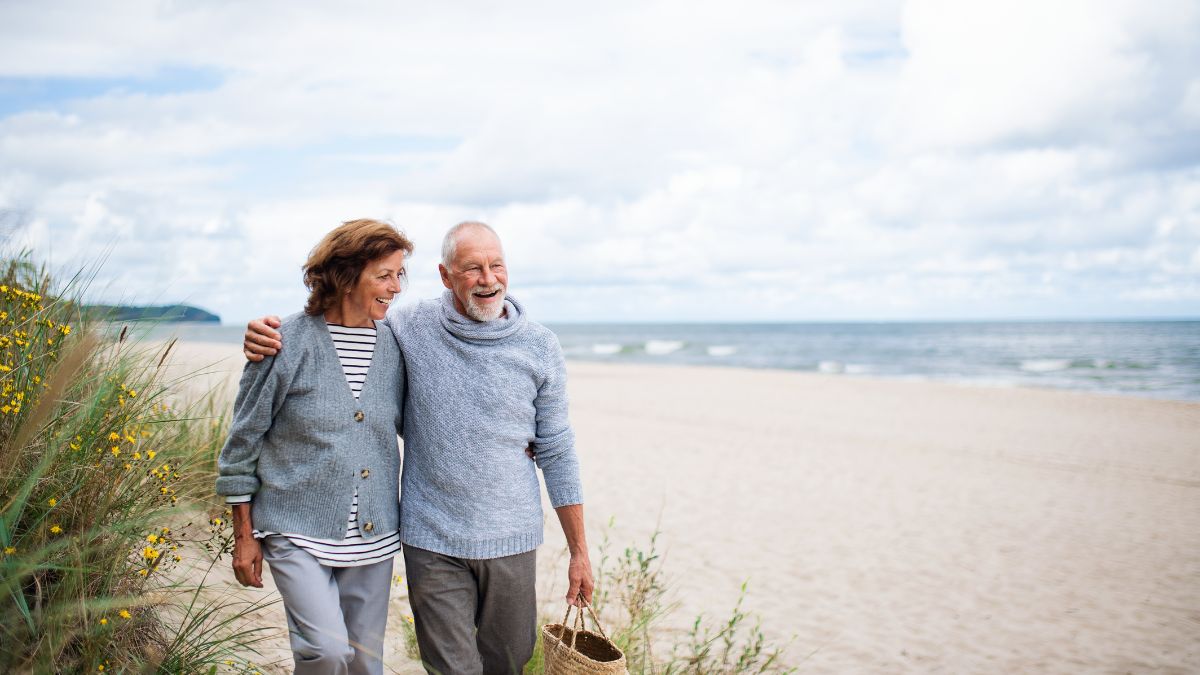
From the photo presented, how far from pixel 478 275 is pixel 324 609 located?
1.24 meters

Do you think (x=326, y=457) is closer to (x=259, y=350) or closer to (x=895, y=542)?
(x=259, y=350)

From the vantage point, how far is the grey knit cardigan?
2.68 meters

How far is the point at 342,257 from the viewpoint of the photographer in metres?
2.79

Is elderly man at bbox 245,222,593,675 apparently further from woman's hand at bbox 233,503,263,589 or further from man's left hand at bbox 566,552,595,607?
woman's hand at bbox 233,503,263,589

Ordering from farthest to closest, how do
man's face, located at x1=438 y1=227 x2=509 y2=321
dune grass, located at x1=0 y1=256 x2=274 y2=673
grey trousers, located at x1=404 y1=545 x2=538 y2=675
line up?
man's face, located at x1=438 y1=227 x2=509 y2=321 → grey trousers, located at x1=404 y1=545 x2=538 y2=675 → dune grass, located at x1=0 y1=256 x2=274 y2=673

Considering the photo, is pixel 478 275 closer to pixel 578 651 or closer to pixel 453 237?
pixel 453 237

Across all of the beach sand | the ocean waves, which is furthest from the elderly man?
the ocean waves

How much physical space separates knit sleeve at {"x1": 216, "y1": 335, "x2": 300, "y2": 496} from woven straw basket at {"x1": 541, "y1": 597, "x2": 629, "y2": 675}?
46.7 inches

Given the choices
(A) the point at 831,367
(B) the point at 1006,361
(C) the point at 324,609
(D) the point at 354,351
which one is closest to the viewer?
(C) the point at 324,609

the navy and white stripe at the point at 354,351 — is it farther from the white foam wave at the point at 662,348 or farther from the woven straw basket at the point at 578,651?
the white foam wave at the point at 662,348

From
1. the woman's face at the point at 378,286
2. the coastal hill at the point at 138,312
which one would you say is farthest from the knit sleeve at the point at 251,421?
the coastal hill at the point at 138,312

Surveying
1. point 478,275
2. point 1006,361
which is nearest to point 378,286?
point 478,275

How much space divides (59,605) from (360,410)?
1.00 metres

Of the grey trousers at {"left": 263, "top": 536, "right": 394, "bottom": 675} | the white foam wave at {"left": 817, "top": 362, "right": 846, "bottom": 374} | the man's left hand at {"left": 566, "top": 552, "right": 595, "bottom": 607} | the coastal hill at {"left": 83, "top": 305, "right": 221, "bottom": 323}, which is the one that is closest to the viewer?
the grey trousers at {"left": 263, "top": 536, "right": 394, "bottom": 675}
